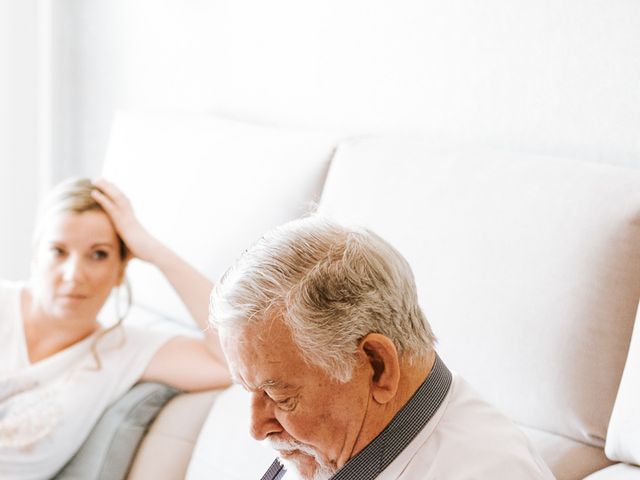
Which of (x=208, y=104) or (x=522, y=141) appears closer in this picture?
(x=522, y=141)

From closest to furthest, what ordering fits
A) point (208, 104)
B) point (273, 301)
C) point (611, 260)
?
point (273, 301), point (611, 260), point (208, 104)

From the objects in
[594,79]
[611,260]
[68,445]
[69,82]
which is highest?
[594,79]

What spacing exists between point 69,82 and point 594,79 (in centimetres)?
208

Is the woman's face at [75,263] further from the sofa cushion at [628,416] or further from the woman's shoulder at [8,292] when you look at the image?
the sofa cushion at [628,416]

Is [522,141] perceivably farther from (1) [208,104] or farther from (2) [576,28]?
(1) [208,104]

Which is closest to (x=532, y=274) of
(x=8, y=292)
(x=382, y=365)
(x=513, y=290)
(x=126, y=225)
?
(x=513, y=290)

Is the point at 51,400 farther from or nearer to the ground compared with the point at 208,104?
nearer to the ground

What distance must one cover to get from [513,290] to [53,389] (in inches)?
39.0

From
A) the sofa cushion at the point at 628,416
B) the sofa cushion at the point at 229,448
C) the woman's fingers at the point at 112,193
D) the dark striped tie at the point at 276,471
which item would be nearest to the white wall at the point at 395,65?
the sofa cushion at the point at 628,416

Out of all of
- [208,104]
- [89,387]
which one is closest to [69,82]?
[208,104]

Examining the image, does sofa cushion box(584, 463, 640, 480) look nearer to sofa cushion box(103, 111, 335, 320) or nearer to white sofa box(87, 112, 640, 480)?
white sofa box(87, 112, 640, 480)

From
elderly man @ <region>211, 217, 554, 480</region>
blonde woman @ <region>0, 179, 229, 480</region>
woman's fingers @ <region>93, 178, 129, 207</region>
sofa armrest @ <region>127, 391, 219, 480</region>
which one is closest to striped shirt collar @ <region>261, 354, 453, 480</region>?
elderly man @ <region>211, 217, 554, 480</region>

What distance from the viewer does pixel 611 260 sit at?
1.42m

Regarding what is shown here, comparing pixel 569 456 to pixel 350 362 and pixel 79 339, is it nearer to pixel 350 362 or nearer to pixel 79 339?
pixel 350 362
